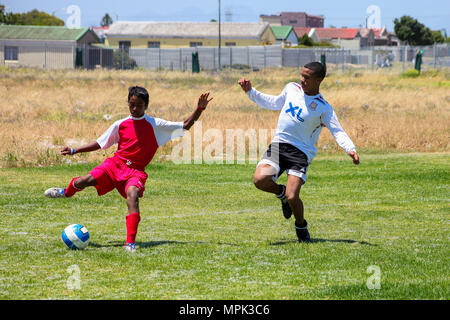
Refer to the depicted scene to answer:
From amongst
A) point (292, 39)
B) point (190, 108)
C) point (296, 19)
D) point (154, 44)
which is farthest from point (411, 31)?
point (190, 108)

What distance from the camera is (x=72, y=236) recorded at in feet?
24.8

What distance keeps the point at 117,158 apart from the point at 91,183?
41 cm

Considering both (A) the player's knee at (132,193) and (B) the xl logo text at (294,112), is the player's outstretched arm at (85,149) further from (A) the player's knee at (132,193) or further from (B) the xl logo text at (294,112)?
(B) the xl logo text at (294,112)

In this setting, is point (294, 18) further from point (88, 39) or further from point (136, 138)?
point (136, 138)

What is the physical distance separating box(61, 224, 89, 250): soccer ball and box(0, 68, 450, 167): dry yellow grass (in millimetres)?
9032

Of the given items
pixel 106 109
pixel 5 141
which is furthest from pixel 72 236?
pixel 106 109

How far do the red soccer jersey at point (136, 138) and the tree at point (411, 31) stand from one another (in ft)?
342

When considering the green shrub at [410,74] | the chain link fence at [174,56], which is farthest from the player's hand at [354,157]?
the chain link fence at [174,56]

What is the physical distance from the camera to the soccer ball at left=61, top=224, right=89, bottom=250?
7547mm

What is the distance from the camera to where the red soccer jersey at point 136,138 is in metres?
7.90

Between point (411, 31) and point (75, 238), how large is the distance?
106247 millimetres

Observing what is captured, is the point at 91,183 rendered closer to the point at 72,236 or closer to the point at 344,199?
the point at 72,236

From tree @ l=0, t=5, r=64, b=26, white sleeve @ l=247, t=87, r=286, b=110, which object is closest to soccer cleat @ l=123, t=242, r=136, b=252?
white sleeve @ l=247, t=87, r=286, b=110

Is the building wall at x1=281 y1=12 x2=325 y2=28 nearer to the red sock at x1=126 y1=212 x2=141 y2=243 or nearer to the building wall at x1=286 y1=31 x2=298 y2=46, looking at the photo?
the building wall at x1=286 y1=31 x2=298 y2=46
